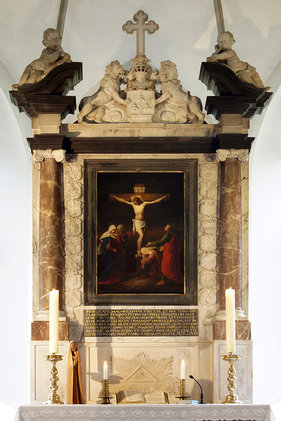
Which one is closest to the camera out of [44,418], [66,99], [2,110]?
[44,418]

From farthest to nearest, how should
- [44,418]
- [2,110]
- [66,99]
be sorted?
[2,110] → [66,99] → [44,418]

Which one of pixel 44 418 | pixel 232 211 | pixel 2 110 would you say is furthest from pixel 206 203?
pixel 2 110

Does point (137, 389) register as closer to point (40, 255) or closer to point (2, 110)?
point (40, 255)

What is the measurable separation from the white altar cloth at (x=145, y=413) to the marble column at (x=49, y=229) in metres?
2.54

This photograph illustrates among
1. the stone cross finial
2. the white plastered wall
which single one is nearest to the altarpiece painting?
the stone cross finial

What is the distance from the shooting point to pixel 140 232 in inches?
361

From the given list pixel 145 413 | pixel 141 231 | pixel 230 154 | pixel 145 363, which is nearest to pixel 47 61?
pixel 141 231

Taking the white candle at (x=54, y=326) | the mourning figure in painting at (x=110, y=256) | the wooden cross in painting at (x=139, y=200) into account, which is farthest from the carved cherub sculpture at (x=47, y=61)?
the white candle at (x=54, y=326)

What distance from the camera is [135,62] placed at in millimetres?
9109

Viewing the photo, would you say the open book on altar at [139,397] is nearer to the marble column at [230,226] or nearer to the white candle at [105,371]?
the white candle at [105,371]

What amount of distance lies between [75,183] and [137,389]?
2.73m

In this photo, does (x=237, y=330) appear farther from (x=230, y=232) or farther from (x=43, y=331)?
(x=43, y=331)

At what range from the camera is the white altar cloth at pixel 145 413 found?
6367mm

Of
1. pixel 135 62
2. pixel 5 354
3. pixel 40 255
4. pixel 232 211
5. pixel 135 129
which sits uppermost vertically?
pixel 135 62
